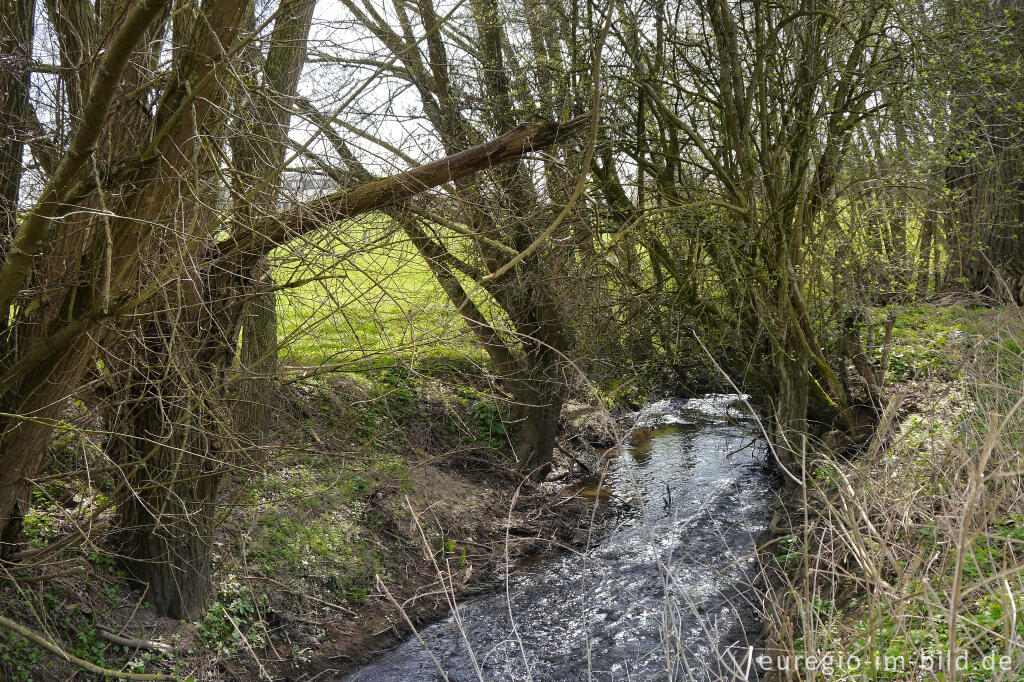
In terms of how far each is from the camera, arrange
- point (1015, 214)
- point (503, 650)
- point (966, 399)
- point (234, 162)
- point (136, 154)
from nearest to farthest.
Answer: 1. point (136, 154)
2. point (234, 162)
3. point (966, 399)
4. point (503, 650)
5. point (1015, 214)

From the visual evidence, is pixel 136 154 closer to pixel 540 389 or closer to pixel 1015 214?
pixel 540 389

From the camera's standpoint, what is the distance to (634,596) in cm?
542

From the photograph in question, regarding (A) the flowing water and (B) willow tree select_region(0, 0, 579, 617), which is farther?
(A) the flowing water

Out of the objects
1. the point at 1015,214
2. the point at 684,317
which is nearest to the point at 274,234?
the point at 684,317

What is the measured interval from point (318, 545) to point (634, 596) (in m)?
3.96

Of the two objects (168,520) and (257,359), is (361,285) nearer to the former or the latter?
(257,359)

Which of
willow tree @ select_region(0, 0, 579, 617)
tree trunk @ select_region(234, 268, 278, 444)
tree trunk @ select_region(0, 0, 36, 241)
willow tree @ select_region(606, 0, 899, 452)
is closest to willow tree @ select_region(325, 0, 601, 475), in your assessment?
willow tree @ select_region(606, 0, 899, 452)

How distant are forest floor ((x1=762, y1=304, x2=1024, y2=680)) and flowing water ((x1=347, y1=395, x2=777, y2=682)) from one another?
570 mm

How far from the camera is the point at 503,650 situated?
6984mm

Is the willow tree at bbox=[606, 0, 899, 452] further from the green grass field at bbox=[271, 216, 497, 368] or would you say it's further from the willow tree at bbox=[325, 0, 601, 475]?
the green grass field at bbox=[271, 216, 497, 368]

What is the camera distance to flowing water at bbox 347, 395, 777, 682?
6457 mm

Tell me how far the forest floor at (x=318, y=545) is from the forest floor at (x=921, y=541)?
1.79 m

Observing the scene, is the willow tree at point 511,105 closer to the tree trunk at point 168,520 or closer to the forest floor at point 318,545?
the forest floor at point 318,545

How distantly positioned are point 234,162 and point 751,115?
20.0 ft
